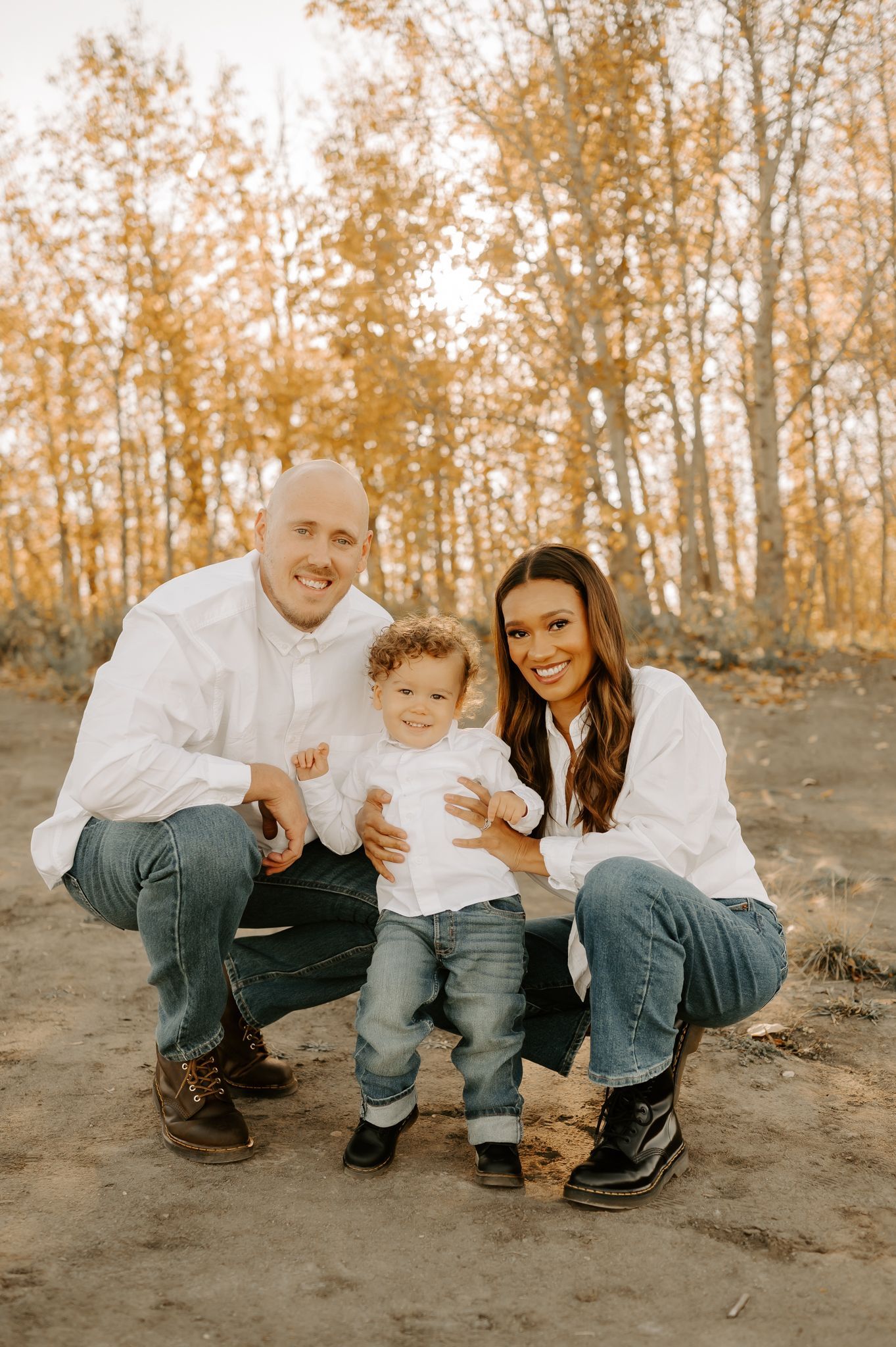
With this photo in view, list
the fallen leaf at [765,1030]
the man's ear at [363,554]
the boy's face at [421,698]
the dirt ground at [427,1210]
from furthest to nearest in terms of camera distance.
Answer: the fallen leaf at [765,1030], the man's ear at [363,554], the boy's face at [421,698], the dirt ground at [427,1210]

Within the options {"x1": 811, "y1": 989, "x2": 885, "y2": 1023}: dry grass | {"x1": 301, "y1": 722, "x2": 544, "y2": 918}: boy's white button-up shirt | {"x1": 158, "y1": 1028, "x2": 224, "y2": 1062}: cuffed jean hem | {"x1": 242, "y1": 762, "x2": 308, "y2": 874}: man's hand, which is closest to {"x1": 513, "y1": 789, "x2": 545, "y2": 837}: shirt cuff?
{"x1": 301, "y1": 722, "x2": 544, "y2": 918}: boy's white button-up shirt

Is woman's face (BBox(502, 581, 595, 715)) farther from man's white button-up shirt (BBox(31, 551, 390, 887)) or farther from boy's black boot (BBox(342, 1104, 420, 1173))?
boy's black boot (BBox(342, 1104, 420, 1173))

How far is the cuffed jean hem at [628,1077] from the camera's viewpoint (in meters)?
2.30

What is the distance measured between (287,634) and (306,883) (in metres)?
0.68

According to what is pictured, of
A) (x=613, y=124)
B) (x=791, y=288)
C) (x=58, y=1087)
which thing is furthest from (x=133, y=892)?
(x=791, y=288)

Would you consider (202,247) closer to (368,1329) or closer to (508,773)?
(508,773)

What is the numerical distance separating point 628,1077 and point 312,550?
1535 mm

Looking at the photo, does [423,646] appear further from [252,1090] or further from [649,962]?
[252,1090]

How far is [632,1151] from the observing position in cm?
231

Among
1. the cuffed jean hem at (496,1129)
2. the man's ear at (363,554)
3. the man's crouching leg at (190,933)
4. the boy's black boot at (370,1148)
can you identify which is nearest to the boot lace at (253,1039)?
the man's crouching leg at (190,933)

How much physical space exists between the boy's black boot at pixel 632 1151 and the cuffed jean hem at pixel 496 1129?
6.4 inches

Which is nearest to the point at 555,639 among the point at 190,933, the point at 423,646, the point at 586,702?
the point at 586,702

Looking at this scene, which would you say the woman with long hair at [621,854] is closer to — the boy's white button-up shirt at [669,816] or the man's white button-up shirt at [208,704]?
the boy's white button-up shirt at [669,816]

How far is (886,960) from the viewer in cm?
389
